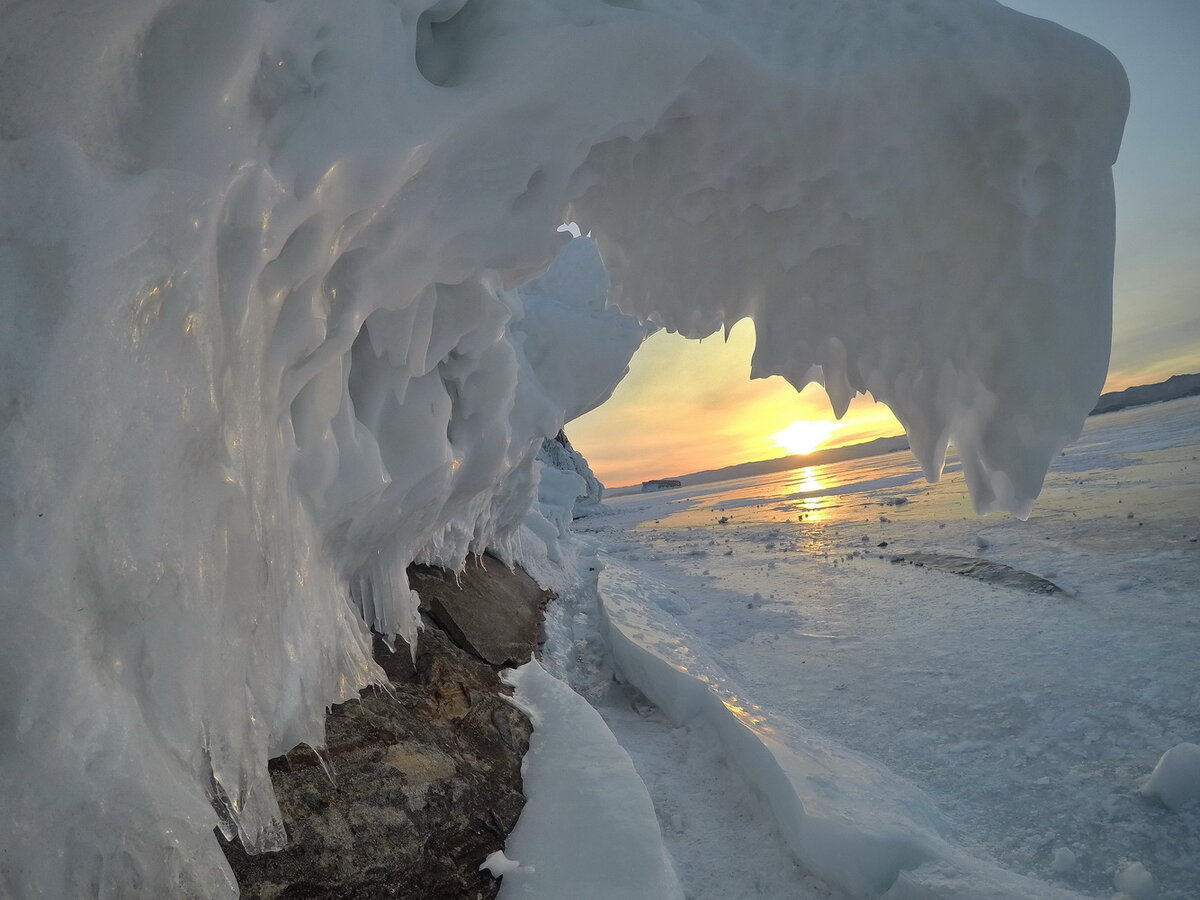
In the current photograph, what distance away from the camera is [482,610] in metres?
4.48

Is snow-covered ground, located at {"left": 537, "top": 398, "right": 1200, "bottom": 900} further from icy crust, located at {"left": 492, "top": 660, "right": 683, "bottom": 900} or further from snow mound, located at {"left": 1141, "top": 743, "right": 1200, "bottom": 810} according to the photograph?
icy crust, located at {"left": 492, "top": 660, "right": 683, "bottom": 900}

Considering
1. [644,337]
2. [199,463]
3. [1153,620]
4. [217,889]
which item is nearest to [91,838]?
[217,889]

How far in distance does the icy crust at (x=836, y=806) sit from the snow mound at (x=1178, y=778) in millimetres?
764

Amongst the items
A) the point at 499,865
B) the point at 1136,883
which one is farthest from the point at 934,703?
the point at 499,865

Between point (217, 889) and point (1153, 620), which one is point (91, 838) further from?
point (1153, 620)

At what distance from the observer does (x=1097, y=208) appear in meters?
2.22

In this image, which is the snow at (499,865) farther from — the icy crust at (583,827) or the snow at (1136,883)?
the snow at (1136,883)

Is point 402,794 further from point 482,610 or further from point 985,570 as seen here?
point 985,570

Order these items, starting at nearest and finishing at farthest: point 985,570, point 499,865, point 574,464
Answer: point 499,865 → point 985,570 → point 574,464

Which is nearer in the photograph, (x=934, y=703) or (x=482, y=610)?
(x=934, y=703)

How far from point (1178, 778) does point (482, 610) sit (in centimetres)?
368

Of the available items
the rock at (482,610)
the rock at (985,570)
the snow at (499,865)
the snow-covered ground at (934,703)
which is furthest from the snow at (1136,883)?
the rock at (985,570)

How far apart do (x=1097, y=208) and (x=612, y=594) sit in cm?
486

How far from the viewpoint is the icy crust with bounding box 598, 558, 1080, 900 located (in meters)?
1.81
